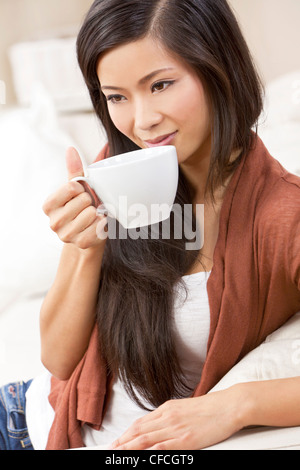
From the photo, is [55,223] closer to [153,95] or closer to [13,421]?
[153,95]

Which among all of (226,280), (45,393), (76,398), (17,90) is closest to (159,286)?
(226,280)

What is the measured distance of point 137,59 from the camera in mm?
732

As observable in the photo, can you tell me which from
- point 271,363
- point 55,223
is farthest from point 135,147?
point 271,363

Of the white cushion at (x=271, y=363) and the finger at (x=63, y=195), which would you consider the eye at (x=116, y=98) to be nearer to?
the finger at (x=63, y=195)

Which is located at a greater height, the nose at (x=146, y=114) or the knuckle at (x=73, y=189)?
the nose at (x=146, y=114)

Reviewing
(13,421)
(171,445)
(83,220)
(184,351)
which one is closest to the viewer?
(171,445)

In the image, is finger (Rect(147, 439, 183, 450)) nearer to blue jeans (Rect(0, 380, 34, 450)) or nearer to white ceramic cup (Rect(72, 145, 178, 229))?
white ceramic cup (Rect(72, 145, 178, 229))

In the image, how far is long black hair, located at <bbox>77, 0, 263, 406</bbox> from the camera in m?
0.75

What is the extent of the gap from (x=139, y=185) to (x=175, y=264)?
0.25 meters

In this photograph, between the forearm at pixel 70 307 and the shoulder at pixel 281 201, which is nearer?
the shoulder at pixel 281 201

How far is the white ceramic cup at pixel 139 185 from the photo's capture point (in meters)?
0.66

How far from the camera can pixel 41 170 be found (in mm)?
1839
